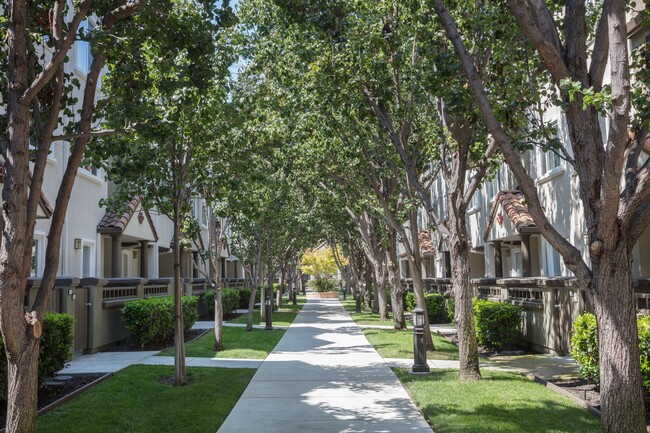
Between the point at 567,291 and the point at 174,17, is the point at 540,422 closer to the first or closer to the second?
the point at 567,291

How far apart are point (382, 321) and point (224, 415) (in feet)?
57.0

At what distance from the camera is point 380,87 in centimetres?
1212

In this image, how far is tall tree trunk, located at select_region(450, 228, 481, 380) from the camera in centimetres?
1063

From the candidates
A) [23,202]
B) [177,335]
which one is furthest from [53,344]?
[23,202]

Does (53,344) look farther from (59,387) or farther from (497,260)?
(497,260)

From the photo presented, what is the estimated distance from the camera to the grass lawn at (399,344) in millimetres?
14453

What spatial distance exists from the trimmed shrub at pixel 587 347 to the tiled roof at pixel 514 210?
724 centimetres

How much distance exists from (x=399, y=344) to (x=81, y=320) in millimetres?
7891

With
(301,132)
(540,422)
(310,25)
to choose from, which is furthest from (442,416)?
(301,132)

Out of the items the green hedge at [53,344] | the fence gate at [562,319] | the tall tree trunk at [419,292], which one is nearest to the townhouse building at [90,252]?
the green hedge at [53,344]

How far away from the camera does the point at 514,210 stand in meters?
17.8

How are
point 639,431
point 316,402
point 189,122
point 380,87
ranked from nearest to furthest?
point 639,431 → point 316,402 → point 189,122 → point 380,87

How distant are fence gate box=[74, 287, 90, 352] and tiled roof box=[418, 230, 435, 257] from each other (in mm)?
19225

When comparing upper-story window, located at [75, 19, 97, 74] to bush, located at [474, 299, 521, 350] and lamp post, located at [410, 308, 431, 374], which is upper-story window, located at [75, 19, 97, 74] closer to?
lamp post, located at [410, 308, 431, 374]
